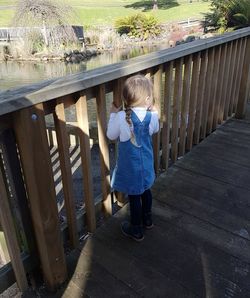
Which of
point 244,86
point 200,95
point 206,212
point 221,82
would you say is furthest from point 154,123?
point 244,86

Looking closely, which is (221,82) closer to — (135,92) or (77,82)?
(135,92)

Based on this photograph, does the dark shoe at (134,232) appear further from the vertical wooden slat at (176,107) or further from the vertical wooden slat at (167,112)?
the vertical wooden slat at (176,107)

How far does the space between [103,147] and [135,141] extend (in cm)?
36

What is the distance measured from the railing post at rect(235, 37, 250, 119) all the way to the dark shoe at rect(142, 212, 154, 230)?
105 inches

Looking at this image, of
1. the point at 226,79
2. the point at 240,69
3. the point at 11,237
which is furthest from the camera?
the point at 240,69

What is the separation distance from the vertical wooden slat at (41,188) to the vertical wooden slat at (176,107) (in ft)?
5.42

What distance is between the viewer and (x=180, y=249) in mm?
2355

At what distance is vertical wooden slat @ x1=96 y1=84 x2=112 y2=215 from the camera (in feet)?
7.29

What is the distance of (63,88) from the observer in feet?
5.92

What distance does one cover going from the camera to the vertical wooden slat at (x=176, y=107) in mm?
3025

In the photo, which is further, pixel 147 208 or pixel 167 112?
pixel 167 112

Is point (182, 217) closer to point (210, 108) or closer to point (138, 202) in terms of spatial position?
point (138, 202)

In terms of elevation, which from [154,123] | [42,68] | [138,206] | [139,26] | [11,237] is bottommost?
[42,68]

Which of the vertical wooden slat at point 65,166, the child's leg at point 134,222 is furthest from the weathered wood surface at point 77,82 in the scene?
the child's leg at point 134,222
